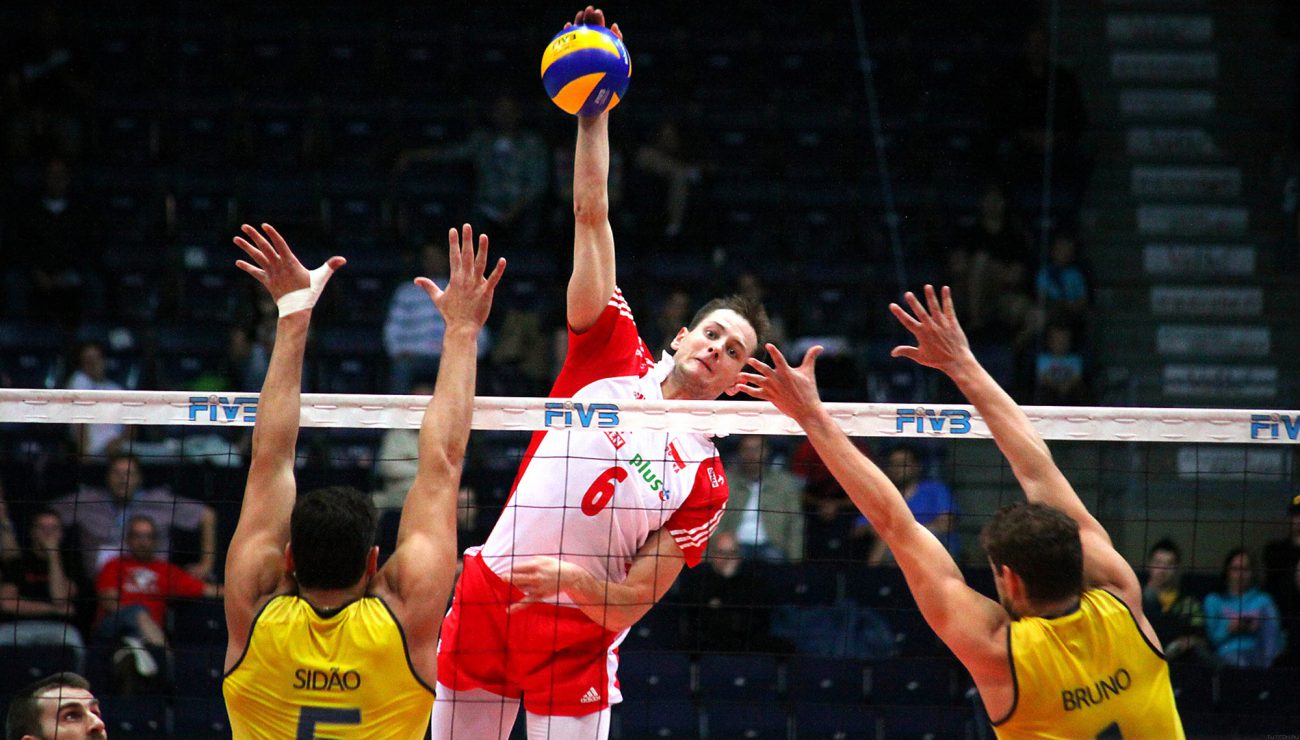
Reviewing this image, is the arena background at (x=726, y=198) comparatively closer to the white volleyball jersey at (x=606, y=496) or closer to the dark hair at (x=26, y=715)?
the white volleyball jersey at (x=606, y=496)

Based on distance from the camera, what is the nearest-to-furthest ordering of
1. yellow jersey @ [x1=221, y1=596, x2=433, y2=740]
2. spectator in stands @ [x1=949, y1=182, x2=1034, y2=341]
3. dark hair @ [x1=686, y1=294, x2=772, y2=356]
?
1. yellow jersey @ [x1=221, y1=596, x2=433, y2=740]
2. dark hair @ [x1=686, y1=294, x2=772, y2=356]
3. spectator in stands @ [x1=949, y1=182, x2=1034, y2=341]

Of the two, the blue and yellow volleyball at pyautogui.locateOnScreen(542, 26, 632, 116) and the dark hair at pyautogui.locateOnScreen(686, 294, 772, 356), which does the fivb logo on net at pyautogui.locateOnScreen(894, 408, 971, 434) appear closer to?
the dark hair at pyautogui.locateOnScreen(686, 294, 772, 356)

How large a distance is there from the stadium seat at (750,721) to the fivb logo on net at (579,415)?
4784 mm

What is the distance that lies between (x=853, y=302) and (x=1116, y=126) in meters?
4.07

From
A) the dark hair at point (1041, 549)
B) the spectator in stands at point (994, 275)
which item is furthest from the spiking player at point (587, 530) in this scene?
the spectator in stands at point (994, 275)

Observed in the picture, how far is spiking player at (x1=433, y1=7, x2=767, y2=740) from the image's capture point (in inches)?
219

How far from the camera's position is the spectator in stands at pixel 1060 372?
12.5 metres

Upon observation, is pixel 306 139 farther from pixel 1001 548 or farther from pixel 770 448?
pixel 1001 548

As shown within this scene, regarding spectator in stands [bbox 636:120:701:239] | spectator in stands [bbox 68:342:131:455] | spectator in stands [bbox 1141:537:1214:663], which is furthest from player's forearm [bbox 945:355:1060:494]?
spectator in stands [bbox 636:120:701:239]

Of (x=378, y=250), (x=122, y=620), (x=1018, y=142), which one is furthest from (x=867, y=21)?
(x=122, y=620)

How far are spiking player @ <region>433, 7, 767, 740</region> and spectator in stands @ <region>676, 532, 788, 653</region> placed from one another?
158 inches

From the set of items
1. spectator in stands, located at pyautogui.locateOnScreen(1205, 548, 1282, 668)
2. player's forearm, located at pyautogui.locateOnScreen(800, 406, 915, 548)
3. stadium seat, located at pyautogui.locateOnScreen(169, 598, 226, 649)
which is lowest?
stadium seat, located at pyautogui.locateOnScreen(169, 598, 226, 649)

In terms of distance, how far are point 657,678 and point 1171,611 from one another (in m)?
3.57

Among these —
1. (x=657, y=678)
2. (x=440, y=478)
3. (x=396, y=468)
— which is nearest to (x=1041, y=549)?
(x=440, y=478)
